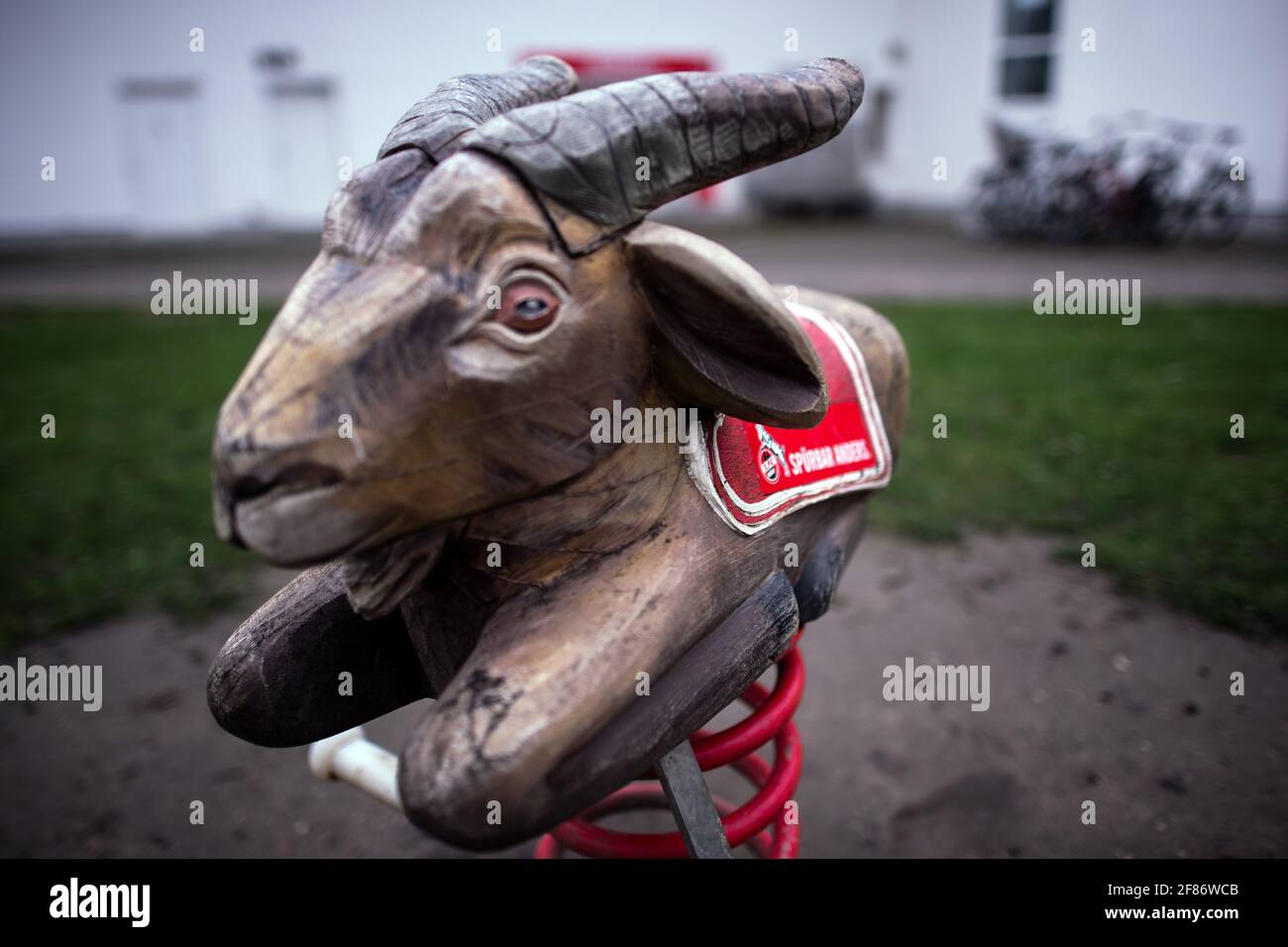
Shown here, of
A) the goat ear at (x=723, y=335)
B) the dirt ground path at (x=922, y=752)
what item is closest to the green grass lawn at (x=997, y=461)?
the dirt ground path at (x=922, y=752)

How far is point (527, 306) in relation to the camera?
1122 mm

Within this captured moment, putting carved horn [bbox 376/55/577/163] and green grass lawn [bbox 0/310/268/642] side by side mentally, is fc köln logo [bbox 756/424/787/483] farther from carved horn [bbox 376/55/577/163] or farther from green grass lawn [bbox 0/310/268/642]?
green grass lawn [bbox 0/310/268/642]

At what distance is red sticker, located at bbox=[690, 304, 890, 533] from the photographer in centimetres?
144

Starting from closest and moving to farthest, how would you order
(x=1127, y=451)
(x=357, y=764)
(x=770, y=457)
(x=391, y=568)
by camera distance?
1. (x=391, y=568)
2. (x=770, y=457)
3. (x=357, y=764)
4. (x=1127, y=451)

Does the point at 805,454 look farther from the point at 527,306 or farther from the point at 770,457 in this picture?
the point at 527,306

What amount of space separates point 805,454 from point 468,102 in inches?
31.9

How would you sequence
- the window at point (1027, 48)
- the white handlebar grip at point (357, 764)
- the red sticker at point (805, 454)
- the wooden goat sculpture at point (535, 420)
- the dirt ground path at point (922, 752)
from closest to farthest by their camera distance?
the wooden goat sculpture at point (535, 420)
the red sticker at point (805, 454)
the white handlebar grip at point (357, 764)
the dirt ground path at point (922, 752)
the window at point (1027, 48)

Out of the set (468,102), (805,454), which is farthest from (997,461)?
(468,102)

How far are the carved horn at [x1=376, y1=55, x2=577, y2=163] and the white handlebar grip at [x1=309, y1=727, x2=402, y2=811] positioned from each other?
3.91 ft

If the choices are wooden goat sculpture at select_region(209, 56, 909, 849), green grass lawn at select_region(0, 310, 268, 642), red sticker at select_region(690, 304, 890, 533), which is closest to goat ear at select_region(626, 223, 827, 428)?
wooden goat sculpture at select_region(209, 56, 909, 849)

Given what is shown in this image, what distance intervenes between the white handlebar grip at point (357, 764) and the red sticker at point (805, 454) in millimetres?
916

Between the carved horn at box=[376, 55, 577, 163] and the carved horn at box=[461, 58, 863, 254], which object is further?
the carved horn at box=[376, 55, 577, 163]

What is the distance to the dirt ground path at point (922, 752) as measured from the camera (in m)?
2.44

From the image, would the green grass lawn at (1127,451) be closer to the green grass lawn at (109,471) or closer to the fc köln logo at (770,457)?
the fc köln logo at (770,457)
